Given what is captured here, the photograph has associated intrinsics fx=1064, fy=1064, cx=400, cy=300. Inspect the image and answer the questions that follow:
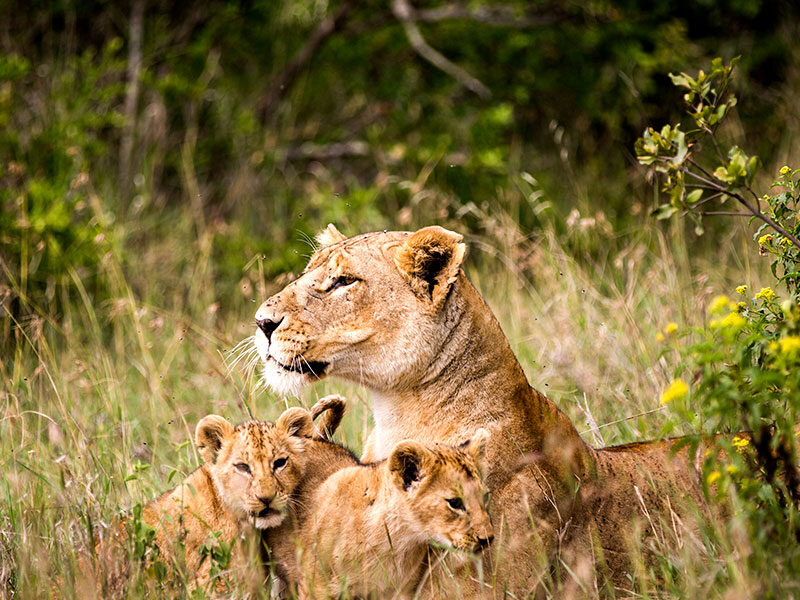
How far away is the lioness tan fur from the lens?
4078 mm

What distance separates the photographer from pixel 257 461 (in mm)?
4227

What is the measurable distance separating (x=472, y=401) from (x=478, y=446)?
29 cm

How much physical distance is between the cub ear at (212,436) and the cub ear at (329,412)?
0.51 meters

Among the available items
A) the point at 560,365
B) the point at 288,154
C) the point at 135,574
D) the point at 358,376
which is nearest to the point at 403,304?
the point at 358,376

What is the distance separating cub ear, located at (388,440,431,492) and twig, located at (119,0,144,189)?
24.6 ft

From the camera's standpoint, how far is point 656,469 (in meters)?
4.41

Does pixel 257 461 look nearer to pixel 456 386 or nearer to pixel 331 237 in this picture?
pixel 456 386

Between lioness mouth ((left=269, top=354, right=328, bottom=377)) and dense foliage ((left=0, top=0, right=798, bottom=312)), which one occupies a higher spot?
dense foliage ((left=0, top=0, right=798, bottom=312))

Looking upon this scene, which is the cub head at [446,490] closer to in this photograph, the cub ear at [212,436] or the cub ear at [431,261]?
the cub ear at [431,261]

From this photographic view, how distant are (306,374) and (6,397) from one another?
212 cm

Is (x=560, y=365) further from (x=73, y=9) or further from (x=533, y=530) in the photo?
(x=73, y=9)

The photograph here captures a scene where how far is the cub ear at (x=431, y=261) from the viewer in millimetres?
4234

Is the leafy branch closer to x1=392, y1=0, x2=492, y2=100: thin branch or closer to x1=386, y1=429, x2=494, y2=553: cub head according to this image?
x1=386, y1=429, x2=494, y2=553: cub head

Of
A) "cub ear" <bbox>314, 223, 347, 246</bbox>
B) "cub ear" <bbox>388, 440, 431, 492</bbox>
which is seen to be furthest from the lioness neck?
"cub ear" <bbox>314, 223, 347, 246</bbox>
